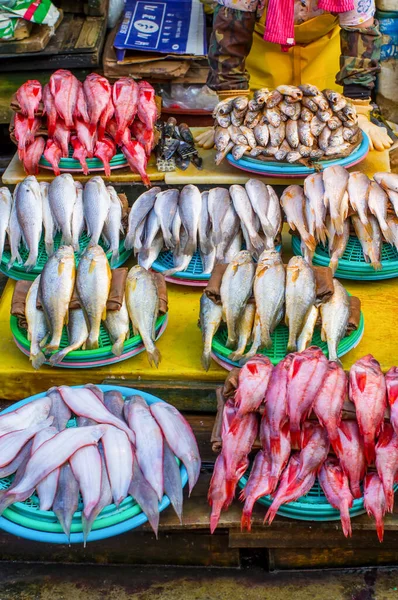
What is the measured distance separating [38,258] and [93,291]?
885 millimetres

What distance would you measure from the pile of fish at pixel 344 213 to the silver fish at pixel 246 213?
0.20 meters

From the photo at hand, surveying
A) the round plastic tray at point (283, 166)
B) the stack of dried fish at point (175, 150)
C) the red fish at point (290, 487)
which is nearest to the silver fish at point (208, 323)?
the red fish at point (290, 487)

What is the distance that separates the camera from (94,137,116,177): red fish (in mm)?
4672

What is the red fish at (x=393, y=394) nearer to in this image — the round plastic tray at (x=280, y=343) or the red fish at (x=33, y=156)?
the round plastic tray at (x=280, y=343)

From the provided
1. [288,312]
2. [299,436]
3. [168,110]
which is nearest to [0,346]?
[288,312]

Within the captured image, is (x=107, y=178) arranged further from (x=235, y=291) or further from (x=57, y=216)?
(x=235, y=291)

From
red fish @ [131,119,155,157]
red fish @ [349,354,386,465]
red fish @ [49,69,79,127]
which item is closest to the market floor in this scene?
red fish @ [349,354,386,465]

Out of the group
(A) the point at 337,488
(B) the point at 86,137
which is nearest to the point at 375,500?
(A) the point at 337,488

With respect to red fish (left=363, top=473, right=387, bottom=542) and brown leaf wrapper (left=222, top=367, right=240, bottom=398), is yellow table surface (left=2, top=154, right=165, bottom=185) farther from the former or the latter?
red fish (left=363, top=473, right=387, bottom=542)

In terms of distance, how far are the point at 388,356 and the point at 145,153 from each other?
84.3 inches

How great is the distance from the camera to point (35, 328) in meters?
3.51

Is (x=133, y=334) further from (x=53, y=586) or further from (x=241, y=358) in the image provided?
(x=53, y=586)

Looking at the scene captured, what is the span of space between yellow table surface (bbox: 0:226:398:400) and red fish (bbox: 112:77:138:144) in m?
1.35

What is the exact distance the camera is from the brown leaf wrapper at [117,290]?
3502 millimetres
